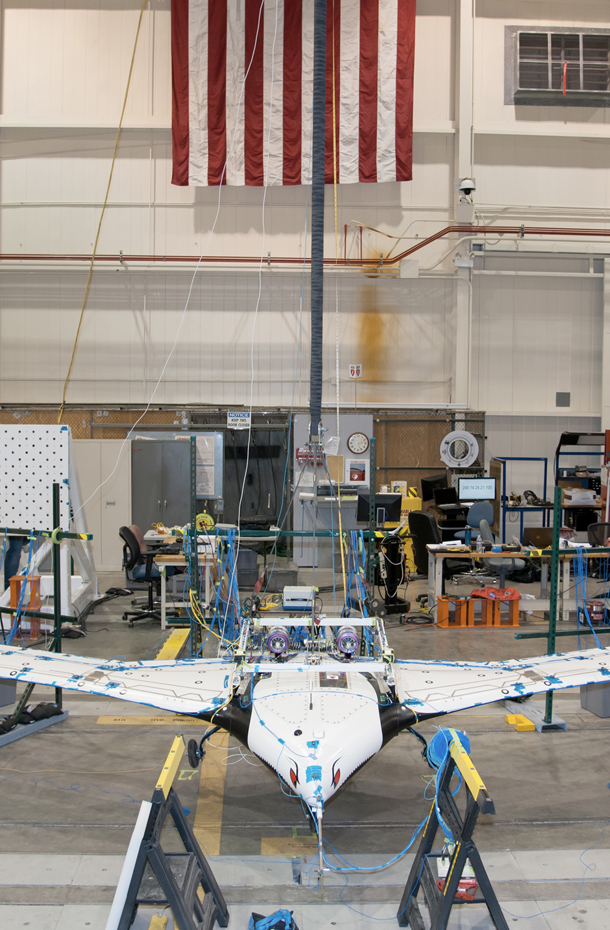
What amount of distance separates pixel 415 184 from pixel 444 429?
4643 millimetres

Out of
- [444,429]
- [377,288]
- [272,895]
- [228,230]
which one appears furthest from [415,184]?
[272,895]

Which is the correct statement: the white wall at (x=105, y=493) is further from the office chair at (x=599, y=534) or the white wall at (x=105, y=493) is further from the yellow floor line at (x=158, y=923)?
the yellow floor line at (x=158, y=923)

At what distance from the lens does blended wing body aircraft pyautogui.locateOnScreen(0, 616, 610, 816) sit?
13.5 feet

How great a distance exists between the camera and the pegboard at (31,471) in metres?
8.18

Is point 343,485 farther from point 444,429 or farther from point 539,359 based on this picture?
point 539,359

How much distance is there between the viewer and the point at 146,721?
21.2 ft

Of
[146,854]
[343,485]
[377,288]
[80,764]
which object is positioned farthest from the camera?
[377,288]

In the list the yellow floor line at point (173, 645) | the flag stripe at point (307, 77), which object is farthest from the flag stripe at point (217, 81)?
the yellow floor line at point (173, 645)

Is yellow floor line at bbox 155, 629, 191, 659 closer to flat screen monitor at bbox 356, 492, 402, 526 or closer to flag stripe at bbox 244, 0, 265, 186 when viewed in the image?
flat screen monitor at bbox 356, 492, 402, 526

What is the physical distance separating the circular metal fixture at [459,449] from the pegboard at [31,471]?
5960 mm

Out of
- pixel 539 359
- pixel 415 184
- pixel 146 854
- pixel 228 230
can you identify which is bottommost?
pixel 146 854

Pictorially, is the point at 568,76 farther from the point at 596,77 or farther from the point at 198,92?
the point at 198,92

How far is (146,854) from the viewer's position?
318 cm

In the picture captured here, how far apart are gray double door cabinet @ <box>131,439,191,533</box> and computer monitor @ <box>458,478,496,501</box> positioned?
457 cm
